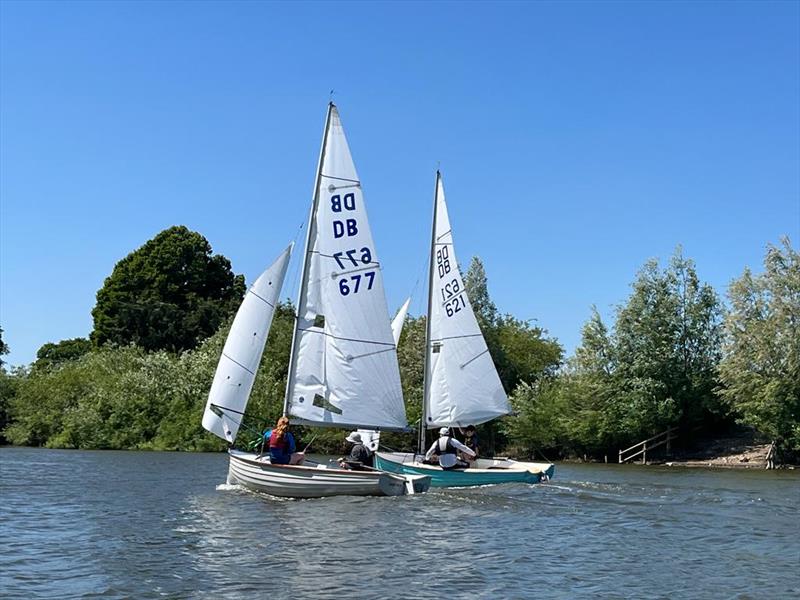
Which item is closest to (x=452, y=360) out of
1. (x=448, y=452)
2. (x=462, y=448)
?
(x=462, y=448)

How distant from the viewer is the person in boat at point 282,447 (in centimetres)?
2400

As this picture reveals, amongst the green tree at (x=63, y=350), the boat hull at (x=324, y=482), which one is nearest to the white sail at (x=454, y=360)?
the boat hull at (x=324, y=482)

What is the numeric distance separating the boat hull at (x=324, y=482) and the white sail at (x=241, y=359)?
1.70 m

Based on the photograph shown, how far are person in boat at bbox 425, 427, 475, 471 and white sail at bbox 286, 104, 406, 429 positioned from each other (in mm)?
2257

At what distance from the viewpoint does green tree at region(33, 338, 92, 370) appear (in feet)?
277

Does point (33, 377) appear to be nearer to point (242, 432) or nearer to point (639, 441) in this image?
point (242, 432)

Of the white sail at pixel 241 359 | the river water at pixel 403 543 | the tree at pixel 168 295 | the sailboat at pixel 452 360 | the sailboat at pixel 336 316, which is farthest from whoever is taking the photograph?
the tree at pixel 168 295

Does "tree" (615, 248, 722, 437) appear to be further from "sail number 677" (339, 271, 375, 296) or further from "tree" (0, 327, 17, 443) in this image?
"tree" (0, 327, 17, 443)

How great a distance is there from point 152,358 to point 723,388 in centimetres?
3587

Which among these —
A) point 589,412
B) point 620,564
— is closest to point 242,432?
point 589,412

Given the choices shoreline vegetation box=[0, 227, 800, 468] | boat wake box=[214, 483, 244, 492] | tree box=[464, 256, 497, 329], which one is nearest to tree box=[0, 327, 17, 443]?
shoreline vegetation box=[0, 227, 800, 468]

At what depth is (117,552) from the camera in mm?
16031

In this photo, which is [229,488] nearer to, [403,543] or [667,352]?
[403,543]

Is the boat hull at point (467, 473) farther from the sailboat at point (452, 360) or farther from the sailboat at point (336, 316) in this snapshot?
the sailboat at point (452, 360)
